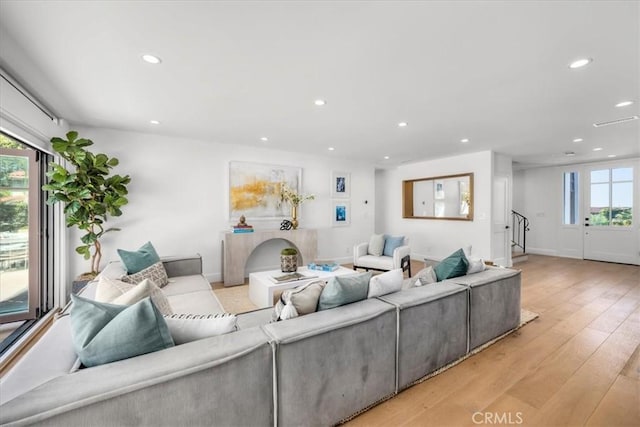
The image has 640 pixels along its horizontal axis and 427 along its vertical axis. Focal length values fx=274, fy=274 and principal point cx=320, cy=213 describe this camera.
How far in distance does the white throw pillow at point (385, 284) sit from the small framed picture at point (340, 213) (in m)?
3.94

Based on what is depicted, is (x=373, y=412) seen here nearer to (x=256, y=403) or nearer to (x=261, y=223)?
(x=256, y=403)

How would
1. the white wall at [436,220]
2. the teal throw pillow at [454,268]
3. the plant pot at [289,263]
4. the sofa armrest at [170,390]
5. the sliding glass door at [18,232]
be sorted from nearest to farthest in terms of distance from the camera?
the sofa armrest at [170,390] < the teal throw pillow at [454,268] < the sliding glass door at [18,232] < the plant pot at [289,263] < the white wall at [436,220]

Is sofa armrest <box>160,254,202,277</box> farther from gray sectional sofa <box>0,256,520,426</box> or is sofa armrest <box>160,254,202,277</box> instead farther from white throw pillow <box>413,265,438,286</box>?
white throw pillow <box>413,265,438,286</box>

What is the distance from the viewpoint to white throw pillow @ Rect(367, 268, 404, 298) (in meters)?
1.94

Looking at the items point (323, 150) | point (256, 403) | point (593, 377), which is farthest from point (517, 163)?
point (256, 403)

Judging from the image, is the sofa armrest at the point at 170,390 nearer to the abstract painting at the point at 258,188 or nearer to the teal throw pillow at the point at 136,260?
the teal throw pillow at the point at 136,260

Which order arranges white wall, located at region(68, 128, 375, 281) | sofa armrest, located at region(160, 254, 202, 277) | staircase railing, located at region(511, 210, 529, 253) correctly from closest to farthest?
sofa armrest, located at region(160, 254, 202, 277), white wall, located at region(68, 128, 375, 281), staircase railing, located at region(511, 210, 529, 253)

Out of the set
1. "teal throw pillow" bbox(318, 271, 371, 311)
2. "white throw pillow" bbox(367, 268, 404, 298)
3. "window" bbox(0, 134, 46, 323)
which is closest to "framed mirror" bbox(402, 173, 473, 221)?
"white throw pillow" bbox(367, 268, 404, 298)

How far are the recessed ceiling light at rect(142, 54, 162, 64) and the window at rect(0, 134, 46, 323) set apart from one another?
79.8 inches

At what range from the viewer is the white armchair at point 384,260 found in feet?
14.4

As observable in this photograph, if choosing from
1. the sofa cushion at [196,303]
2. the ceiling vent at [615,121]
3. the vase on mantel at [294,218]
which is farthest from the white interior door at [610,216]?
the sofa cushion at [196,303]

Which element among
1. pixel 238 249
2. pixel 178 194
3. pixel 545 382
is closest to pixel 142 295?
pixel 545 382

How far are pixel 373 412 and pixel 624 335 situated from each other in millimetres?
2809

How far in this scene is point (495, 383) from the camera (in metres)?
1.96
